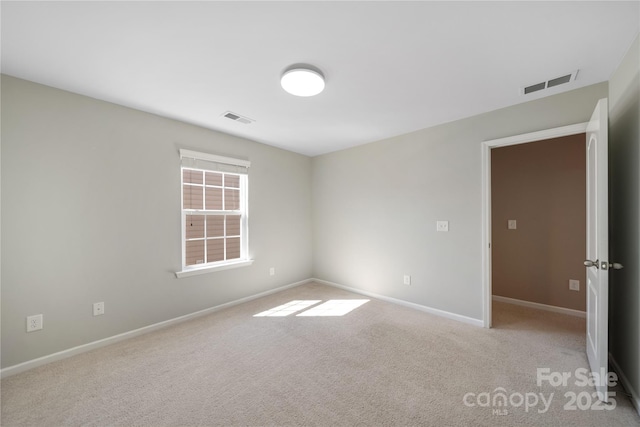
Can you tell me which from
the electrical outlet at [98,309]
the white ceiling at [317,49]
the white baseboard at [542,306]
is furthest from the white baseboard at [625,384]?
the electrical outlet at [98,309]

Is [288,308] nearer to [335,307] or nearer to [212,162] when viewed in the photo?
[335,307]

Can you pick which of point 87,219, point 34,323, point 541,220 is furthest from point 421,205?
point 34,323

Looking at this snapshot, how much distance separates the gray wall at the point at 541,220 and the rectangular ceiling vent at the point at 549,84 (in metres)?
1.31

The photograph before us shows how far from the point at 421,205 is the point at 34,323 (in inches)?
163

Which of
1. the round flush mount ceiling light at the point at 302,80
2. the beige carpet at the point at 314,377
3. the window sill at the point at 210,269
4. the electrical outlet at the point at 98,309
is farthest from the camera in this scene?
the window sill at the point at 210,269

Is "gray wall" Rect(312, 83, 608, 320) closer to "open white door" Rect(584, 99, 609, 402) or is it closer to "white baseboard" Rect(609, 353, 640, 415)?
"open white door" Rect(584, 99, 609, 402)

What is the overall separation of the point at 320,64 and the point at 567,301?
13.3 ft

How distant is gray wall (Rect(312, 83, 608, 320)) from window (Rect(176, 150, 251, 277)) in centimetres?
154

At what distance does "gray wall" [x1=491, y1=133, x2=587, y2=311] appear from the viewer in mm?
3008

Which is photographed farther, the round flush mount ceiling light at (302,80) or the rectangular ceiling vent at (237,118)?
the rectangular ceiling vent at (237,118)

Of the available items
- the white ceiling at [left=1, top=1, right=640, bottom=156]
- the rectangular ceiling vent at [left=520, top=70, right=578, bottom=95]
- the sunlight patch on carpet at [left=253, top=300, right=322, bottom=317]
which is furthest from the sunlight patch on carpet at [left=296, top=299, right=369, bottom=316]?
the rectangular ceiling vent at [left=520, top=70, right=578, bottom=95]

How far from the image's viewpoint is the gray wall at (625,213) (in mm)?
1606

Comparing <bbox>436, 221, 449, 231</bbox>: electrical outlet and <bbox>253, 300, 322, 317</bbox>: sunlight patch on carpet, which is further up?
<bbox>436, 221, 449, 231</bbox>: electrical outlet

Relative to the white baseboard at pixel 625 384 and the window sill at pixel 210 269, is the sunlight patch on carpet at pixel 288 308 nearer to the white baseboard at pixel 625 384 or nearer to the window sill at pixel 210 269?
the window sill at pixel 210 269
